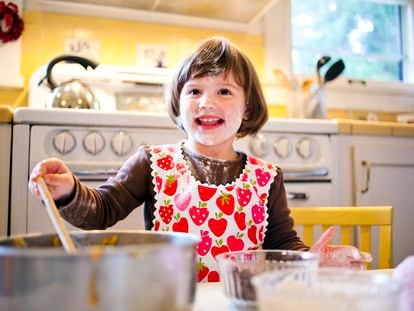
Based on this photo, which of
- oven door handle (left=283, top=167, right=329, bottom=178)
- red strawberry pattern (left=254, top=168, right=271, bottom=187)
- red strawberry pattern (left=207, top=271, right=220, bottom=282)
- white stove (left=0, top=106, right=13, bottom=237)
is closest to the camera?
red strawberry pattern (left=207, top=271, right=220, bottom=282)

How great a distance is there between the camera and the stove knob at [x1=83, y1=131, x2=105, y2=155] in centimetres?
126

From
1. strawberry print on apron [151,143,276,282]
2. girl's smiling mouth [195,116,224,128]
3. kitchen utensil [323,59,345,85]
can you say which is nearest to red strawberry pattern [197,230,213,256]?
strawberry print on apron [151,143,276,282]

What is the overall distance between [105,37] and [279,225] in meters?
1.35

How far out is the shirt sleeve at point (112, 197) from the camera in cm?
63

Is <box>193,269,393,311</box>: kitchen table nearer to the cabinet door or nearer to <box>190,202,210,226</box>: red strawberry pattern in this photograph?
<box>190,202,210,226</box>: red strawberry pattern

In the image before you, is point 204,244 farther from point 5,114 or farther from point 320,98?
point 320,98

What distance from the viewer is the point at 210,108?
0.85 metres

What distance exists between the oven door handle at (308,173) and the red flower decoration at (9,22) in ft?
3.92

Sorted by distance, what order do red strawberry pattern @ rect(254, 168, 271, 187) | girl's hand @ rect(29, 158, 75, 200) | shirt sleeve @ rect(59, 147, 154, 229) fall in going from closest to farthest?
girl's hand @ rect(29, 158, 75, 200), shirt sleeve @ rect(59, 147, 154, 229), red strawberry pattern @ rect(254, 168, 271, 187)

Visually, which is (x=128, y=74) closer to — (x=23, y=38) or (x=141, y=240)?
(x=23, y=38)

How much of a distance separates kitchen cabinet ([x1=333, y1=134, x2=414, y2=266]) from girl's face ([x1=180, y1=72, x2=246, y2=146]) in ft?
2.53

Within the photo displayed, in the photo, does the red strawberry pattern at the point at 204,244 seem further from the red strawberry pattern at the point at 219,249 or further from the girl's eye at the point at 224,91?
the girl's eye at the point at 224,91

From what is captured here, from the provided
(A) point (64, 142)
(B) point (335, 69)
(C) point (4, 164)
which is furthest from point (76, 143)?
(B) point (335, 69)

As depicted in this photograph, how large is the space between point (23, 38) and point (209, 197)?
132 centimetres
